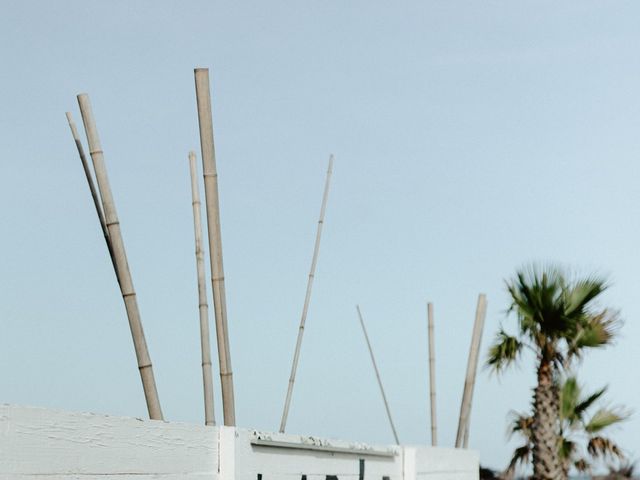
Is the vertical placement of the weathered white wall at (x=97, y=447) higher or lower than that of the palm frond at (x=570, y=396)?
lower

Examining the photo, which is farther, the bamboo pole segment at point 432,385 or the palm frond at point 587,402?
the palm frond at point 587,402

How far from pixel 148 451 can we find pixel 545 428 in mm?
11087

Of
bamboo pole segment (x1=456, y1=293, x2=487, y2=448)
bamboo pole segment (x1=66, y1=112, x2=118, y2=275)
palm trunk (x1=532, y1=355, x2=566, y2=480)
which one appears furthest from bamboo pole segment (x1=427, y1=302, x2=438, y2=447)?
bamboo pole segment (x1=66, y1=112, x2=118, y2=275)

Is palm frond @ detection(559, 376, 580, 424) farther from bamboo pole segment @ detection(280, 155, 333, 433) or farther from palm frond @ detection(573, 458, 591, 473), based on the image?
bamboo pole segment @ detection(280, 155, 333, 433)

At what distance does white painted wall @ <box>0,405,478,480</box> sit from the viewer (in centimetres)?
329

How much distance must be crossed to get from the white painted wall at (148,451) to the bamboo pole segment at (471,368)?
4200 mm

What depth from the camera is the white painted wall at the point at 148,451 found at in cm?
329

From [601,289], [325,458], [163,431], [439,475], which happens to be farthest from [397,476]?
[601,289]

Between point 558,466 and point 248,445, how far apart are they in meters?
10.1

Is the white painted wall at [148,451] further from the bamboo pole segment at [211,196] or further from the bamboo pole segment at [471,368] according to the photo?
the bamboo pole segment at [471,368]

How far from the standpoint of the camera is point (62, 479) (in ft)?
11.4

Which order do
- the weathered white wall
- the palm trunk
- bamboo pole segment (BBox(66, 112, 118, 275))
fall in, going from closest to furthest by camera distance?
the weathered white wall → bamboo pole segment (BBox(66, 112, 118, 275)) → the palm trunk

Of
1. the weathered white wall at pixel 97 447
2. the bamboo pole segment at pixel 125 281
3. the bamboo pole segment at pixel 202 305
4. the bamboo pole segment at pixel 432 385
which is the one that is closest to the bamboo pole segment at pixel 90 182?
the bamboo pole segment at pixel 125 281

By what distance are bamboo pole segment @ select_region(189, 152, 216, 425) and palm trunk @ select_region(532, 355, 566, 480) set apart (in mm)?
8450
